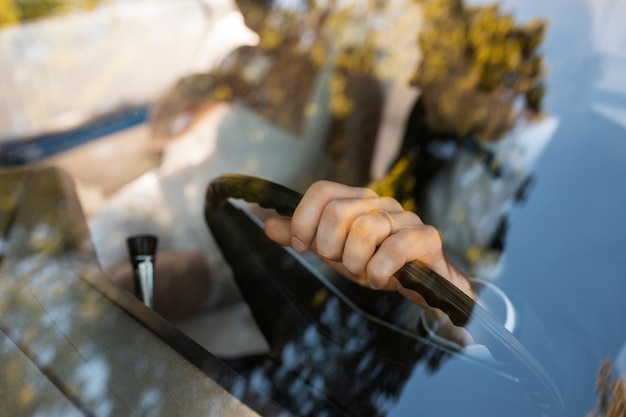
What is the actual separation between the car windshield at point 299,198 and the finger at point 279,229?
0.05 feet

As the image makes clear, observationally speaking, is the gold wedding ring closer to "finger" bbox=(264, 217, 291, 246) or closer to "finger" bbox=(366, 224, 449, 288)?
"finger" bbox=(366, 224, 449, 288)

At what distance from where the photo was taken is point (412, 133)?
164cm

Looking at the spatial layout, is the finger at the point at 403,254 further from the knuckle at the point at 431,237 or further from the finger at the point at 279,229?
the finger at the point at 279,229

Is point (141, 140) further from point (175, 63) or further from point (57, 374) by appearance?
point (57, 374)

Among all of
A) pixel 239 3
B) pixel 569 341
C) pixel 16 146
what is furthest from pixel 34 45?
pixel 569 341

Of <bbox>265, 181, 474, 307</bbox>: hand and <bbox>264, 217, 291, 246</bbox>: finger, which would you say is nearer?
<bbox>265, 181, 474, 307</bbox>: hand

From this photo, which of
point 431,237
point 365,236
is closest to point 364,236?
point 365,236

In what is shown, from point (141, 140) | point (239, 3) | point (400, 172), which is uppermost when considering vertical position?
point (239, 3)

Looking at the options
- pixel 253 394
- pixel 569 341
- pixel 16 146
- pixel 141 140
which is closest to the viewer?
pixel 253 394

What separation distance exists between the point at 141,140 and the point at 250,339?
75 cm

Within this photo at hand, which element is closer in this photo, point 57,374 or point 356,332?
point 57,374

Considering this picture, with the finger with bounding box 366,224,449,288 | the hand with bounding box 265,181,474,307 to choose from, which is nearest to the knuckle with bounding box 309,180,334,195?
the hand with bounding box 265,181,474,307

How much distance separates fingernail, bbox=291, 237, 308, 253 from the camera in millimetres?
830

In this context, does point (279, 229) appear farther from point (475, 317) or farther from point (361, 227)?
point (475, 317)
